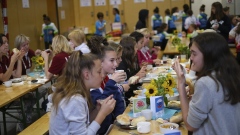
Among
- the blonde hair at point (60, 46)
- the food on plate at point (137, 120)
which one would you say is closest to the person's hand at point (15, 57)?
the blonde hair at point (60, 46)

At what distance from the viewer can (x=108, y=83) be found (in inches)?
101

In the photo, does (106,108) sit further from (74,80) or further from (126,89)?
(126,89)

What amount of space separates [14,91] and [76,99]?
2.11m

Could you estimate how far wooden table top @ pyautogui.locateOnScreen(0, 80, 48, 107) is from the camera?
342 cm

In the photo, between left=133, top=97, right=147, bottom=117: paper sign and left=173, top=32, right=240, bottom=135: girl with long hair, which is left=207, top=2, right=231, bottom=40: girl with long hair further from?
left=173, top=32, right=240, bottom=135: girl with long hair

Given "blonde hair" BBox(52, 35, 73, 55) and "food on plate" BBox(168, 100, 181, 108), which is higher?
"blonde hair" BBox(52, 35, 73, 55)

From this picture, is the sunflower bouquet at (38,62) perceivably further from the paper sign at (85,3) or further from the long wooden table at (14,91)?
the paper sign at (85,3)

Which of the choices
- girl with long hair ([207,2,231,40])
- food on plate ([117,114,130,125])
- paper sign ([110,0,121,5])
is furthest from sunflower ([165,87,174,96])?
paper sign ([110,0,121,5])

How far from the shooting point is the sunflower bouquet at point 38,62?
4543 mm

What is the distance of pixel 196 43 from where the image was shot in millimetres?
1882

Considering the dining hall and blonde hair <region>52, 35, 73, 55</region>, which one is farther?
blonde hair <region>52, 35, 73, 55</region>

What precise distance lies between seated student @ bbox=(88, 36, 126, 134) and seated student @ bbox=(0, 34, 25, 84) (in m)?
1.71

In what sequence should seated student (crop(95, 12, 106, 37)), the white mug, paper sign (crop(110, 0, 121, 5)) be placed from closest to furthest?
the white mug, seated student (crop(95, 12, 106, 37)), paper sign (crop(110, 0, 121, 5))

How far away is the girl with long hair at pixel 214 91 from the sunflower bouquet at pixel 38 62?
10.4ft
